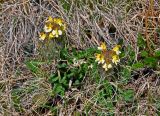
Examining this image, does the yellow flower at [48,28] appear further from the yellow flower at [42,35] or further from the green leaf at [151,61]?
the green leaf at [151,61]

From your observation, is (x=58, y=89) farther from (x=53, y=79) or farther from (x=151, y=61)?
(x=151, y=61)

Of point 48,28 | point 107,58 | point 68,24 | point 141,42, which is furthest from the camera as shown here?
point 68,24

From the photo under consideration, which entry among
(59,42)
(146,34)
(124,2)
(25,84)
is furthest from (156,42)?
(25,84)

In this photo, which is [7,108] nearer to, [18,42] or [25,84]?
[25,84]

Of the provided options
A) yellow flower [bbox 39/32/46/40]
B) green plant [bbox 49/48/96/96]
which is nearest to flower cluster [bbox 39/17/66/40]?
yellow flower [bbox 39/32/46/40]

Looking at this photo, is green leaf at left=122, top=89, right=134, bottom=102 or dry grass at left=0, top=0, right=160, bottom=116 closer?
green leaf at left=122, top=89, right=134, bottom=102

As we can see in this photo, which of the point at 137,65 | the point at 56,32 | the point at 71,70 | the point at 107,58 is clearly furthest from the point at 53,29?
the point at 137,65

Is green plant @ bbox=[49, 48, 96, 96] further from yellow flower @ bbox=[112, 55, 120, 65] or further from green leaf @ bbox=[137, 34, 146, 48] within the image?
green leaf @ bbox=[137, 34, 146, 48]
